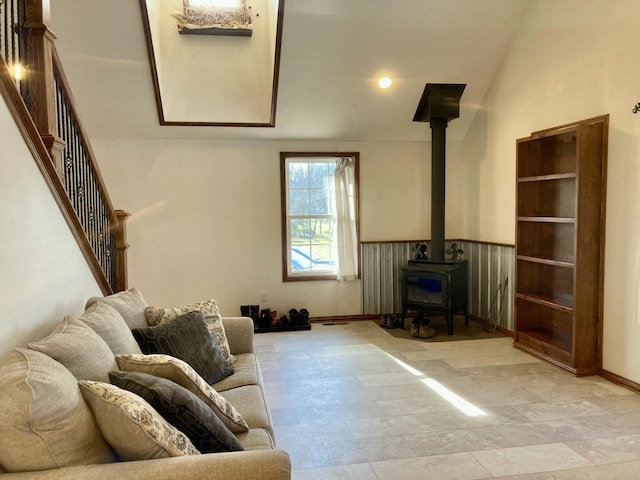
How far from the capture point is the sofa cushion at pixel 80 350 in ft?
5.39

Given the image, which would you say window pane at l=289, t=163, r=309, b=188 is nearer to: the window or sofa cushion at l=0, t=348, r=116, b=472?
the window

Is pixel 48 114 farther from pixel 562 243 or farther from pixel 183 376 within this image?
pixel 562 243

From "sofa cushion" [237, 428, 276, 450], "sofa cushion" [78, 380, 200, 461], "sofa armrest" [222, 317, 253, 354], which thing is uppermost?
"sofa cushion" [78, 380, 200, 461]

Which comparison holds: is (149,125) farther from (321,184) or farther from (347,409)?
(347,409)

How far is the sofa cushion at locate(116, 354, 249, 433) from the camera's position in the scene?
1.83m

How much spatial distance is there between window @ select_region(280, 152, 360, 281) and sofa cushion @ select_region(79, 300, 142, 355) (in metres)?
3.44

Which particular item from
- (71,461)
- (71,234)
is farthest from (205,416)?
(71,234)

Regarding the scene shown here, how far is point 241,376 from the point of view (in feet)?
8.40

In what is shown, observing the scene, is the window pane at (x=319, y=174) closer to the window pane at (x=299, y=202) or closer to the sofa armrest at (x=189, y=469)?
the window pane at (x=299, y=202)

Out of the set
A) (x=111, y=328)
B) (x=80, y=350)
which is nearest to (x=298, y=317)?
(x=111, y=328)

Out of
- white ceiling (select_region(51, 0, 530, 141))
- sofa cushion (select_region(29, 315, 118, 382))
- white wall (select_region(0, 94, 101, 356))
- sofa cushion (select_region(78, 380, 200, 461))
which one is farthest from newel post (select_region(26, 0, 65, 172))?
white ceiling (select_region(51, 0, 530, 141))

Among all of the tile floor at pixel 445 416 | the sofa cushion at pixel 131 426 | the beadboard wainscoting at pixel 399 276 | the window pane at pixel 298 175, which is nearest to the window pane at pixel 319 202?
the window pane at pixel 298 175

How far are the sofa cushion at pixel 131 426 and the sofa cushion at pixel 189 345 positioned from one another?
0.91 metres

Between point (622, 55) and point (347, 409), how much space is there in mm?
3260
